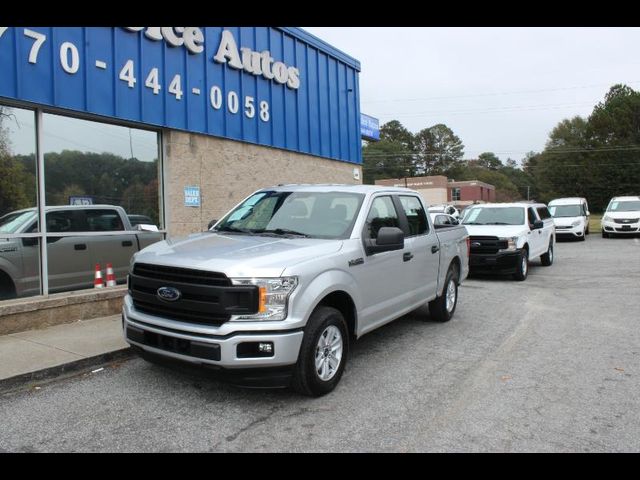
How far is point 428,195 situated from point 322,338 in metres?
87.2

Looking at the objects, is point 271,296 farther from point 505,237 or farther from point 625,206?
point 625,206

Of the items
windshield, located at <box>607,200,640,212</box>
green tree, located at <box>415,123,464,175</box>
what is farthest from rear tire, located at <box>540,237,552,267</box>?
green tree, located at <box>415,123,464,175</box>

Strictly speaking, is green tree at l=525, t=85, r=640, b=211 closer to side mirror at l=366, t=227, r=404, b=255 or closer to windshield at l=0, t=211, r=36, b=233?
side mirror at l=366, t=227, r=404, b=255

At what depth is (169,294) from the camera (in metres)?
4.21

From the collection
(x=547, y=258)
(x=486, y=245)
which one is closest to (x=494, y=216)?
(x=486, y=245)

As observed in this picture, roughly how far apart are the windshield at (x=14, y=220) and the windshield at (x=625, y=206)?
24.4 metres

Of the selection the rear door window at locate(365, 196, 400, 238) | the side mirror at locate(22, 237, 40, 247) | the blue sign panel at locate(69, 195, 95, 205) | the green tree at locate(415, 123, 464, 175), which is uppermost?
the green tree at locate(415, 123, 464, 175)

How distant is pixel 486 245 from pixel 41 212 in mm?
8791

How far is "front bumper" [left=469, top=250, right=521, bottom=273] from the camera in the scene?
11414 millimetres

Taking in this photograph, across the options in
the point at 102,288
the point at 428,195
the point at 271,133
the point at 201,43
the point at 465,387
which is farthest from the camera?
the point at 428,195

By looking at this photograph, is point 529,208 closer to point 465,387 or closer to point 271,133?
point 271,133

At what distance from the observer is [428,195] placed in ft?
293

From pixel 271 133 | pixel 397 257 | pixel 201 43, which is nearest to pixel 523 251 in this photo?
pixel 271 133

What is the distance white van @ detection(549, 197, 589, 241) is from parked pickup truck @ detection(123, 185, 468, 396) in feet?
62.4
